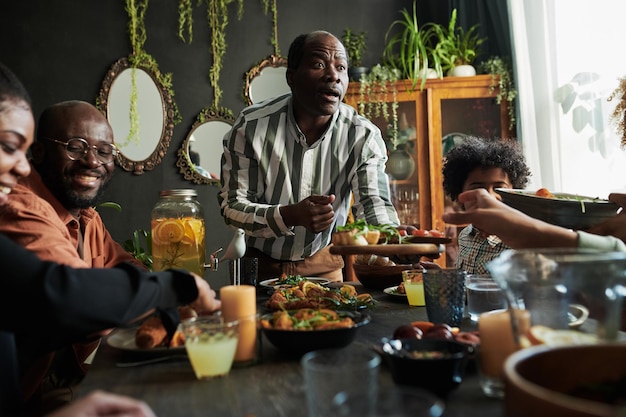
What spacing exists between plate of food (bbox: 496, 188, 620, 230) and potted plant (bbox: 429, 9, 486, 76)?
2679 mm

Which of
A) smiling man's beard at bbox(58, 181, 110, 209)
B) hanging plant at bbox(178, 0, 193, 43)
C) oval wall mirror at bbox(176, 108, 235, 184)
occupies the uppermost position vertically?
hanging plant at bbox(178, 0, 193, 43)

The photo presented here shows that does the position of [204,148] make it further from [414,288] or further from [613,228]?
[613,228]

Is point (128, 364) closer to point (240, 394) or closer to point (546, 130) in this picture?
point (240, 394)

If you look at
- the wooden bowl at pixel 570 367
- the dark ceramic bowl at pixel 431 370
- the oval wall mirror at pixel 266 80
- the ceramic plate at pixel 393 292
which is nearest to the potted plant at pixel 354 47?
the oval wall mirror at pixel 266 80

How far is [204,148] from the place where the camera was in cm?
440

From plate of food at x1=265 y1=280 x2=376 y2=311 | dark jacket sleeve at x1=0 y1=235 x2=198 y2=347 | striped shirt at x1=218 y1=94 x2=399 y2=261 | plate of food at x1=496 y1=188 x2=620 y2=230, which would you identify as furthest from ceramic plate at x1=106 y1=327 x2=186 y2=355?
striped shirt at x1=218 y1=94 x2=399 y2=261

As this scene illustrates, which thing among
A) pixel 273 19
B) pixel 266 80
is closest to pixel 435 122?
pixel 266 80

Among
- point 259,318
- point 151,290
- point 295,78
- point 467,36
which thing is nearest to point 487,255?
point 295,78

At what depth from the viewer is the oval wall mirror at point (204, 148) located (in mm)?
4359

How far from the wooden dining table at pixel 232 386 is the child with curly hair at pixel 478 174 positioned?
3.96 feet

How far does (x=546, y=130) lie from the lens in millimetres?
3570

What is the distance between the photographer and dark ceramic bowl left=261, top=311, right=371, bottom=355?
3.88 feet

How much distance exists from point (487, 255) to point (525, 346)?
1.46 meters

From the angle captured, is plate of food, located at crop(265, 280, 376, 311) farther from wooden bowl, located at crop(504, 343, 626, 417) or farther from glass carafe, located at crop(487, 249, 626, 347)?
wooden bowl, located at crop(504, 343, 626, 417)
